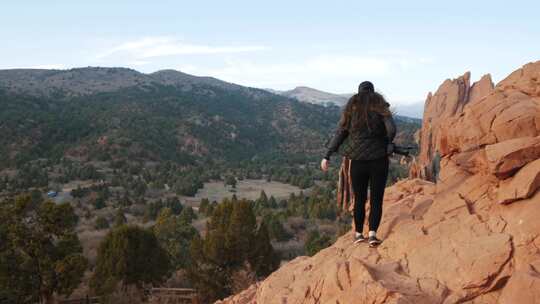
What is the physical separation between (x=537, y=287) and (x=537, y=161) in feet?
6.38

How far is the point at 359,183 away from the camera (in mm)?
7180

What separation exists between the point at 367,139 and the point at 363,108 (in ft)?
1.41

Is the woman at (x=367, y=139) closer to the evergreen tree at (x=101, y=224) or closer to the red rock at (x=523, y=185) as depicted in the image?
the red rock at (x=523, y=185)

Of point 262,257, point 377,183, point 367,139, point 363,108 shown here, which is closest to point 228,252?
point 262,257

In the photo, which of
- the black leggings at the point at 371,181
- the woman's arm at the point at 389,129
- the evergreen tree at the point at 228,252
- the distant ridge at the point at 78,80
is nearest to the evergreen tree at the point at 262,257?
the evergreen tree at the point at 228,252

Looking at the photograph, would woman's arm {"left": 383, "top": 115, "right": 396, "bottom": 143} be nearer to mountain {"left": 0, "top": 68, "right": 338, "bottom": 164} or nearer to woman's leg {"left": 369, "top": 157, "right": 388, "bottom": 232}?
woman's leg {"left": 369, "top": 157, "right": 388, "bottom": 232}

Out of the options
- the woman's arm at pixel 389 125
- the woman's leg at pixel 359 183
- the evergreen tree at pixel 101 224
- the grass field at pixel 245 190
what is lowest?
the grass field at pixel 245 190

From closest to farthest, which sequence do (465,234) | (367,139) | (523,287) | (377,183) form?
(523,287) → (465,234) → (367,139) → (377,183)

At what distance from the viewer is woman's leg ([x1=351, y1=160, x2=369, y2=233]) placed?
7.06 metres

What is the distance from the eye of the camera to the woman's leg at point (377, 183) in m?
7.02

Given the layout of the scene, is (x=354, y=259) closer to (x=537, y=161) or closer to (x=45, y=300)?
(x=537, y=161)

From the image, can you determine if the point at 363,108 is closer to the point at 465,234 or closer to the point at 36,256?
the point at 465,234

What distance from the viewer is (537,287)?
535 cm

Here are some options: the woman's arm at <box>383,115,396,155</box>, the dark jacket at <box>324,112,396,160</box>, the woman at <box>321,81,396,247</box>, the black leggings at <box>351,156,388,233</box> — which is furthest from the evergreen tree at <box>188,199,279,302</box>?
the woman's arm at <box>383,115,396,155</box>
